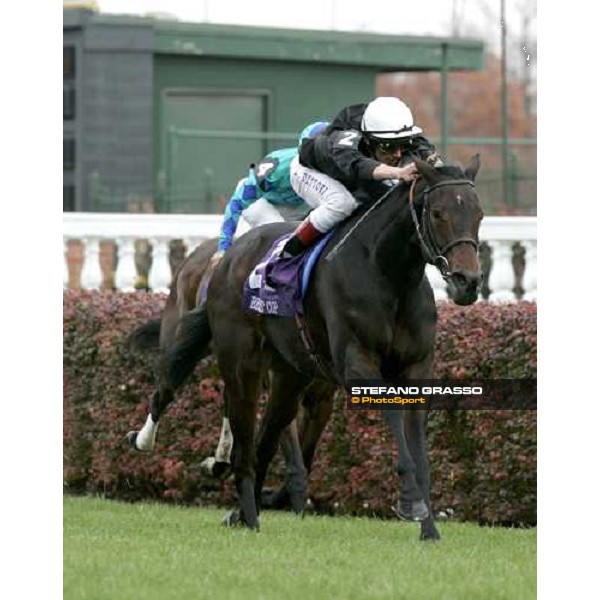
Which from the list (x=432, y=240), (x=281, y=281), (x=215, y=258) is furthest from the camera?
(x=215, y=258)

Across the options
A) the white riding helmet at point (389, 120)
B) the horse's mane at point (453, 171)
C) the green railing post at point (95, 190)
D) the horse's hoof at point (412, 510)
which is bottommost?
the horse's hoof at point (412, 510)

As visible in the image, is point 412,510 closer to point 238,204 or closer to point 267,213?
point 267,213

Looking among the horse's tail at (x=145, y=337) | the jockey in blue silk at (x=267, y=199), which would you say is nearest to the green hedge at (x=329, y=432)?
the horse's tail at (x=145, y=337)

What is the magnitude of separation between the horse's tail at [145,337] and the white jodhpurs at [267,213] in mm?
1066

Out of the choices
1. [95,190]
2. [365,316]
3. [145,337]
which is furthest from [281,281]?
[95,190]

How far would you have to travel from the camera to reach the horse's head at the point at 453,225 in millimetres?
7152

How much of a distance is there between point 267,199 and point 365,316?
214 cm

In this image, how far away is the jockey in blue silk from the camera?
954 centimetres

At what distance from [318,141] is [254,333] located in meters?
0.97

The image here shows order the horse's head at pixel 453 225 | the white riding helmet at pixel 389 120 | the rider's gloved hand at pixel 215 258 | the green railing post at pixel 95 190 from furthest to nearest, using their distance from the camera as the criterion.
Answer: the green railing post at pixel 95 190, the rider's gloved hand at pixel 215 258, the white riding helmet at pixel 389 120, the horse's head at pixel 453 225

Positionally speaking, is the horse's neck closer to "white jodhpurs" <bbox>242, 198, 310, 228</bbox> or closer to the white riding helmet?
the white riding helmet

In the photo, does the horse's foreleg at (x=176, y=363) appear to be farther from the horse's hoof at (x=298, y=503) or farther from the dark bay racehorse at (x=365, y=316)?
the horse's hoof at (x=298, y=503)

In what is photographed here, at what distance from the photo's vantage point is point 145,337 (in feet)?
34.2

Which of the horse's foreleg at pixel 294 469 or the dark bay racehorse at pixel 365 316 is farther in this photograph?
the horse's foreleg at pixel 294 469
